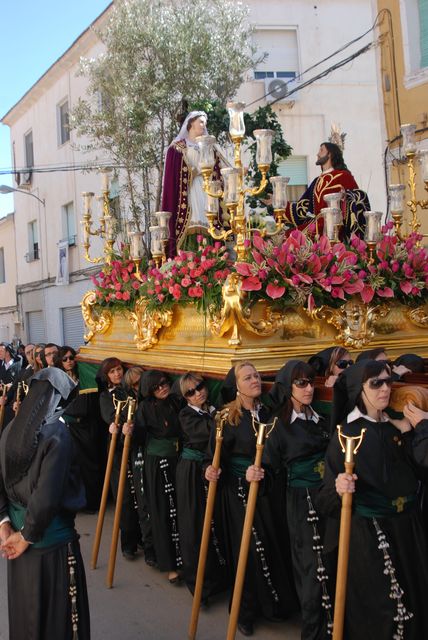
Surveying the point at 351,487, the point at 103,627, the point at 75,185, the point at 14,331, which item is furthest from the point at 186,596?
the point at 14,331

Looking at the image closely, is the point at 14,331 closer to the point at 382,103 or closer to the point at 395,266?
the point at 382,103

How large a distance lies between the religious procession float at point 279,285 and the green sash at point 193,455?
22.1 inches

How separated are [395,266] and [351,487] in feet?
8.37

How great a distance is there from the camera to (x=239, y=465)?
4.34 meters

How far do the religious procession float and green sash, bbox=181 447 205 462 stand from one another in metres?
0.56

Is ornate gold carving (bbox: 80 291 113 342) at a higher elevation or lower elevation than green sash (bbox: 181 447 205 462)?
higher

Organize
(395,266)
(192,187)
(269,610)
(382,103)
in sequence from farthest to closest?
(382,103), (192,187), (395,266), (269,610)

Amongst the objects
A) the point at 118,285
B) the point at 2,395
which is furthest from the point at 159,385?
the point at 2,395

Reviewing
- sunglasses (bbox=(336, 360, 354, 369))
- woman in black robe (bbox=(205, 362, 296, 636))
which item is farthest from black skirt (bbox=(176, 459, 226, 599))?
sunglasses (bbox=(336, 360, 354, 369))

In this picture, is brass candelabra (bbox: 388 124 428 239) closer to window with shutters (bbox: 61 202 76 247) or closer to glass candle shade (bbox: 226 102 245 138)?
glass candle shade (bbox: 226 102 245 138)

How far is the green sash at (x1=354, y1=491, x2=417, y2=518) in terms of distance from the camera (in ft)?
10.6

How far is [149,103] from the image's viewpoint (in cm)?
1305

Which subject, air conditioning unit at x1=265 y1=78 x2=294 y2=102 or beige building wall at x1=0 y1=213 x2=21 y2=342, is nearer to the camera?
air conditioning unit at x1=265 y1=78 x2=294 y2=102

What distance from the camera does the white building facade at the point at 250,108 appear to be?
52.4ft
